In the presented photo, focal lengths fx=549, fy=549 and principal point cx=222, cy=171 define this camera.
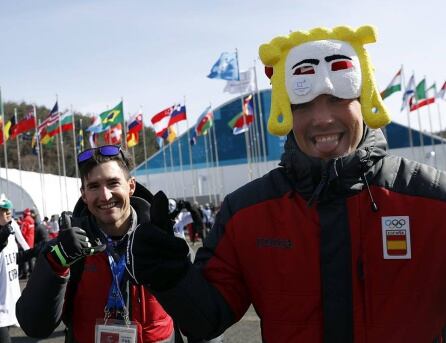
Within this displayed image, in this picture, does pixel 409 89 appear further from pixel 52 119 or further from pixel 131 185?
pixel 131 185

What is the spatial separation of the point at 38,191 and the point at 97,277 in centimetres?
2547

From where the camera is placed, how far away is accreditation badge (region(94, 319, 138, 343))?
2557 mm

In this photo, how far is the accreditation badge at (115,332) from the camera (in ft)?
8.39

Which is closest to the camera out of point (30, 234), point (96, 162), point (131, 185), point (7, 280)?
point (96, 162)

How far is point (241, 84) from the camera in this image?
23703mm

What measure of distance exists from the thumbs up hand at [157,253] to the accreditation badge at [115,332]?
0.99m

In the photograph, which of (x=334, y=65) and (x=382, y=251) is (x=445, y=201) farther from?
(x=334, y=65)

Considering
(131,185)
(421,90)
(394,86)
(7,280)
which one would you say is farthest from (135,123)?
(131,185)

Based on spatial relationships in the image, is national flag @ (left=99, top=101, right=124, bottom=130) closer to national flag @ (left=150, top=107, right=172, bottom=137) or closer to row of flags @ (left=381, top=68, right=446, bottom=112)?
national flag @ (left=150, top=107, right=172, bottom=137)

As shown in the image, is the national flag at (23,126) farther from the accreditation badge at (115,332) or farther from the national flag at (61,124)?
the accreditation badge at (115,332)

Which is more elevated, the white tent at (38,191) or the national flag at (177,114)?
the national flag at (177,114)

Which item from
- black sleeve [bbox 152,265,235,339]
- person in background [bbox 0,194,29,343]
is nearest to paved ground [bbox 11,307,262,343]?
person in background [bbox 0,194,29,343]

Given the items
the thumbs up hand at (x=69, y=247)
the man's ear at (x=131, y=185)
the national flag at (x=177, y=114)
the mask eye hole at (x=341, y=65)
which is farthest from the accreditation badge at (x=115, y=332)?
the national flag at (x=177, y=114)

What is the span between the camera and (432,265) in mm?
1657
